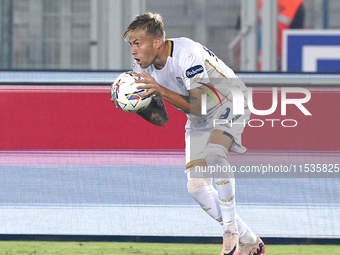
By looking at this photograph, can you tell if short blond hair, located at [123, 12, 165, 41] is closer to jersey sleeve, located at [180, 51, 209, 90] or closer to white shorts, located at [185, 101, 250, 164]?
jersey sleeve, located at [180, 51, 209, 90]

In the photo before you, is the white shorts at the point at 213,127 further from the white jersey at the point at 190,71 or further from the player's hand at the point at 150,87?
the player's hand at the point at 150,87

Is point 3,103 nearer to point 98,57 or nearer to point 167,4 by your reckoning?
point 98,57

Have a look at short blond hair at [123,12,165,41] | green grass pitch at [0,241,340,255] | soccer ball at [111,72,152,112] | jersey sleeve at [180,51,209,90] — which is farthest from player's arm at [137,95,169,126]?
green grass pitch at [0,241,340,255]

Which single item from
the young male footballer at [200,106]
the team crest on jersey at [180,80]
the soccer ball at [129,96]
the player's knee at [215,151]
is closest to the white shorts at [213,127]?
the young male footballer at [200,106]

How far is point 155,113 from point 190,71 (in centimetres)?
34

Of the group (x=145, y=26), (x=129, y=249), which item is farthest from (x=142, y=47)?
(x=129, y=249)

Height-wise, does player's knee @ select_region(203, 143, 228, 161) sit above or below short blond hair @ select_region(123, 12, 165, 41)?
below

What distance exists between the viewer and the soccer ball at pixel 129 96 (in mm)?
2834

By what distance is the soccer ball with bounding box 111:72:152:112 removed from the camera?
9.30 ft

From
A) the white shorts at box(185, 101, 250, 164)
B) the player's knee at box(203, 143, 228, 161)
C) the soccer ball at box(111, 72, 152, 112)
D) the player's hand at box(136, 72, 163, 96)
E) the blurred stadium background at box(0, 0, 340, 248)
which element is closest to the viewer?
the player's hand at box(136, 72, 163, 96)

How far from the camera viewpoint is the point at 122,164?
3420 millimetres

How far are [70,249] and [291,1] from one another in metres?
3.21

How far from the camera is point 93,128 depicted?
133 inches

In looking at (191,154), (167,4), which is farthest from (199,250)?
(167,4)
